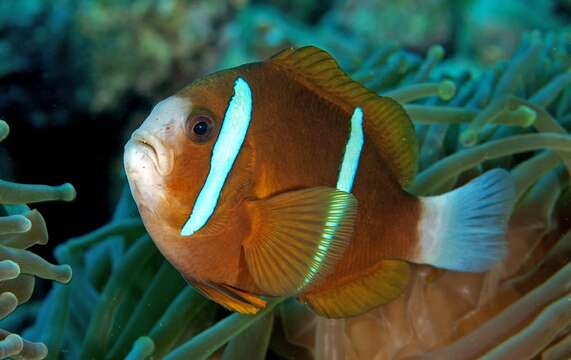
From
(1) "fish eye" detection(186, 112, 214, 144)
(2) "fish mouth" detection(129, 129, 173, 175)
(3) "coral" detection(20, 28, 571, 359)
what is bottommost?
(3) "coral" detection(20, 28, 571, 359)

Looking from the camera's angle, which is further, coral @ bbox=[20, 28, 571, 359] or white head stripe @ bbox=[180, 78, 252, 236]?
coral @ bbox=[20, 28, 571, 359]

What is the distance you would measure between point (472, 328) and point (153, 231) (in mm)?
683

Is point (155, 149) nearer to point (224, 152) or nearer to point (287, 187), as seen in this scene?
point (224, 152)

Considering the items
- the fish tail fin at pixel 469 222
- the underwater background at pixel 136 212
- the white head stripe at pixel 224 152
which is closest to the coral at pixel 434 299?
the underwater background at pixel 136 212

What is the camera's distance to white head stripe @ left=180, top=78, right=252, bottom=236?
0.81m

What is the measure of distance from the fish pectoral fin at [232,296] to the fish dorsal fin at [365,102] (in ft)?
1.02

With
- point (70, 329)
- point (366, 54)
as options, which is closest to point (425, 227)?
point (70, 329)

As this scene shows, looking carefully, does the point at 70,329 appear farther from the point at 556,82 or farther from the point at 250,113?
the point at 556,82

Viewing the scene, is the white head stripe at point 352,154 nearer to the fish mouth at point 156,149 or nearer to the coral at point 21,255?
the fish mouth at point 156,149

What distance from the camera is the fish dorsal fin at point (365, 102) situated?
0.93m

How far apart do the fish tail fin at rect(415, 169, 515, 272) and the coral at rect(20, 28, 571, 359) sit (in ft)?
0.44

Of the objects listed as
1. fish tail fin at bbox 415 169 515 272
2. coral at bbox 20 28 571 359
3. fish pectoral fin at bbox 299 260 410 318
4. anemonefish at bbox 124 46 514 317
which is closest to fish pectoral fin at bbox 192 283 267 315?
anemonefish at bbox 124 46 514 317

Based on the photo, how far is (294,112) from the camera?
0.91m

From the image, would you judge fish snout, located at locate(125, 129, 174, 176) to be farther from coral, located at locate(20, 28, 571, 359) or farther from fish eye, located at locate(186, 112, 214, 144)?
coral, located at locate(20, 28, 571, 359)
